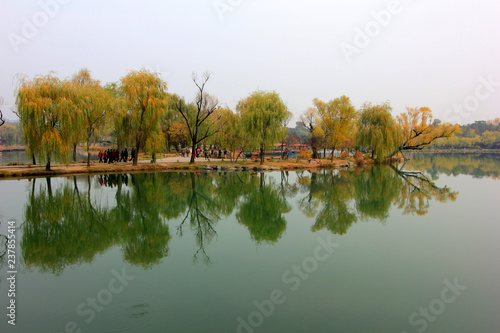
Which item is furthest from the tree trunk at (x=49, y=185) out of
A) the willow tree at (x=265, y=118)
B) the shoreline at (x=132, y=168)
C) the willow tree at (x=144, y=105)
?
the willow tree at (x=265, y=118)

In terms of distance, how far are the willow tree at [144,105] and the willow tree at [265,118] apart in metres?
7.64

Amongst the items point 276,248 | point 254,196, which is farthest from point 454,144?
point 276,248

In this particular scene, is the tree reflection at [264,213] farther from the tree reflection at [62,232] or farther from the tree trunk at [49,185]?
the tree trunk at [49,185]

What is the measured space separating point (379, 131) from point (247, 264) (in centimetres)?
3095

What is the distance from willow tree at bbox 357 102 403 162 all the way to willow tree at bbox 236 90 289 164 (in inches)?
456

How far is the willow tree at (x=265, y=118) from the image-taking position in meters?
28.4

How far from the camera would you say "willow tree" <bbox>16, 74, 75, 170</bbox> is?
19.2m

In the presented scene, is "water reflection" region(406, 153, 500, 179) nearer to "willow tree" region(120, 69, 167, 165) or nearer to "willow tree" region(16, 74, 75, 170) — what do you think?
"willow tree" region(120, 69, 167, 165)

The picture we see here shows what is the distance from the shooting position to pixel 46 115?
1969 cm

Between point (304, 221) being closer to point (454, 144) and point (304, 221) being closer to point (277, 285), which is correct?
point (277, 285)

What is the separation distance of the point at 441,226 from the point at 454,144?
91603 mm

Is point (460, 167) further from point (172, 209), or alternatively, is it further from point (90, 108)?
point (90, 108)

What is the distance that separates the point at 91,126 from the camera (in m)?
23.3

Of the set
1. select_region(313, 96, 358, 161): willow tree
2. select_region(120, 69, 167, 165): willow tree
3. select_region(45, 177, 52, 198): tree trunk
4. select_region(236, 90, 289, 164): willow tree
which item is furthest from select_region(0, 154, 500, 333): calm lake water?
select_region(313, 96, 358, 161): willow tree
